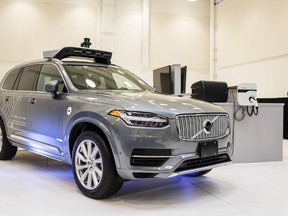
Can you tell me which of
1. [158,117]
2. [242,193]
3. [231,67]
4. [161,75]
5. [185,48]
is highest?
[185,48]

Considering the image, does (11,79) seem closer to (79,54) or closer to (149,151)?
(79,54)

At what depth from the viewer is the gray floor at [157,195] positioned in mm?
2584

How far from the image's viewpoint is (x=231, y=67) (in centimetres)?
1128

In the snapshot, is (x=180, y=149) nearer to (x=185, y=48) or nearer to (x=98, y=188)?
(x=98, y=188)

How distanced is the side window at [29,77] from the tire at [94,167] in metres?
1.41

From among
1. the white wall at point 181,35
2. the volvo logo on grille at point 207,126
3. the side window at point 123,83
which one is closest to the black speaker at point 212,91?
the side window at point 123,83

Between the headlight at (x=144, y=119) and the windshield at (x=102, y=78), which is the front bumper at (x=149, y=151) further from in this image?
the windshield at (x=102, y=78)

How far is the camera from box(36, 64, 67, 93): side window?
343 cm

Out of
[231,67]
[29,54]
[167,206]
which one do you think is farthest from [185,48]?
[167,206]

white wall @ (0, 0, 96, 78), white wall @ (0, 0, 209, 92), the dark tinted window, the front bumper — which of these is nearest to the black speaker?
the front bumper

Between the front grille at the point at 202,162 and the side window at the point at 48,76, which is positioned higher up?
the side window at the point at 48,76

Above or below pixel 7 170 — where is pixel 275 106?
above

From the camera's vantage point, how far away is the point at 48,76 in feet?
12.3

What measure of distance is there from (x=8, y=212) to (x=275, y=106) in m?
3.92
